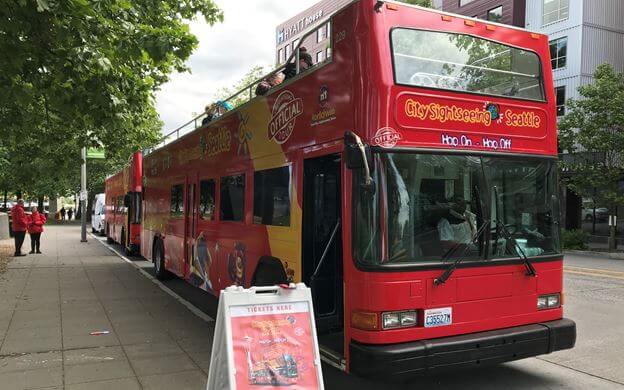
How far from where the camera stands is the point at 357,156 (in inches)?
162

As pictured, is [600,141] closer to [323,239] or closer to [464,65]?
[464,65]

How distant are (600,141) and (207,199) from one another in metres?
17.1

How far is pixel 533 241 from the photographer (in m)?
4.98

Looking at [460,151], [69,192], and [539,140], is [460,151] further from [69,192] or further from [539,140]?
[69,192]

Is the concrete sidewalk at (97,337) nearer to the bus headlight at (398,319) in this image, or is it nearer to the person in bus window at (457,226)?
the bus headlight at (398,319)

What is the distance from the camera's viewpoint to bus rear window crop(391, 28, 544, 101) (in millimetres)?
4535

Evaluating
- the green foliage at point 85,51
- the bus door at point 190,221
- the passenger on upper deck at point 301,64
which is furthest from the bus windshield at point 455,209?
the bus door at point 190,221

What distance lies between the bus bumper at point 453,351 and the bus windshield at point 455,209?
0.66 m

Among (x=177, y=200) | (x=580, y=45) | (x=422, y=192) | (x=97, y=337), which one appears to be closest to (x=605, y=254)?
(x=580, y=45)

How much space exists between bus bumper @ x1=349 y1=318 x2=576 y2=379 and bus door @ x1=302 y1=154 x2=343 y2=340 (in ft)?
3.31

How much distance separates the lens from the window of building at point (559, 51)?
2684 cm

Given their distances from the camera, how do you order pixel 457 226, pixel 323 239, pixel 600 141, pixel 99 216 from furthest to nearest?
pixel 99 216
pixel 600 141
pixel 323 239
pixel 457 226

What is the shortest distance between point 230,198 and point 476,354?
414 cm

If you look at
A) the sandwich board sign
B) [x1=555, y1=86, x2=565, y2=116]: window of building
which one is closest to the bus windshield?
the sandwich board sign
